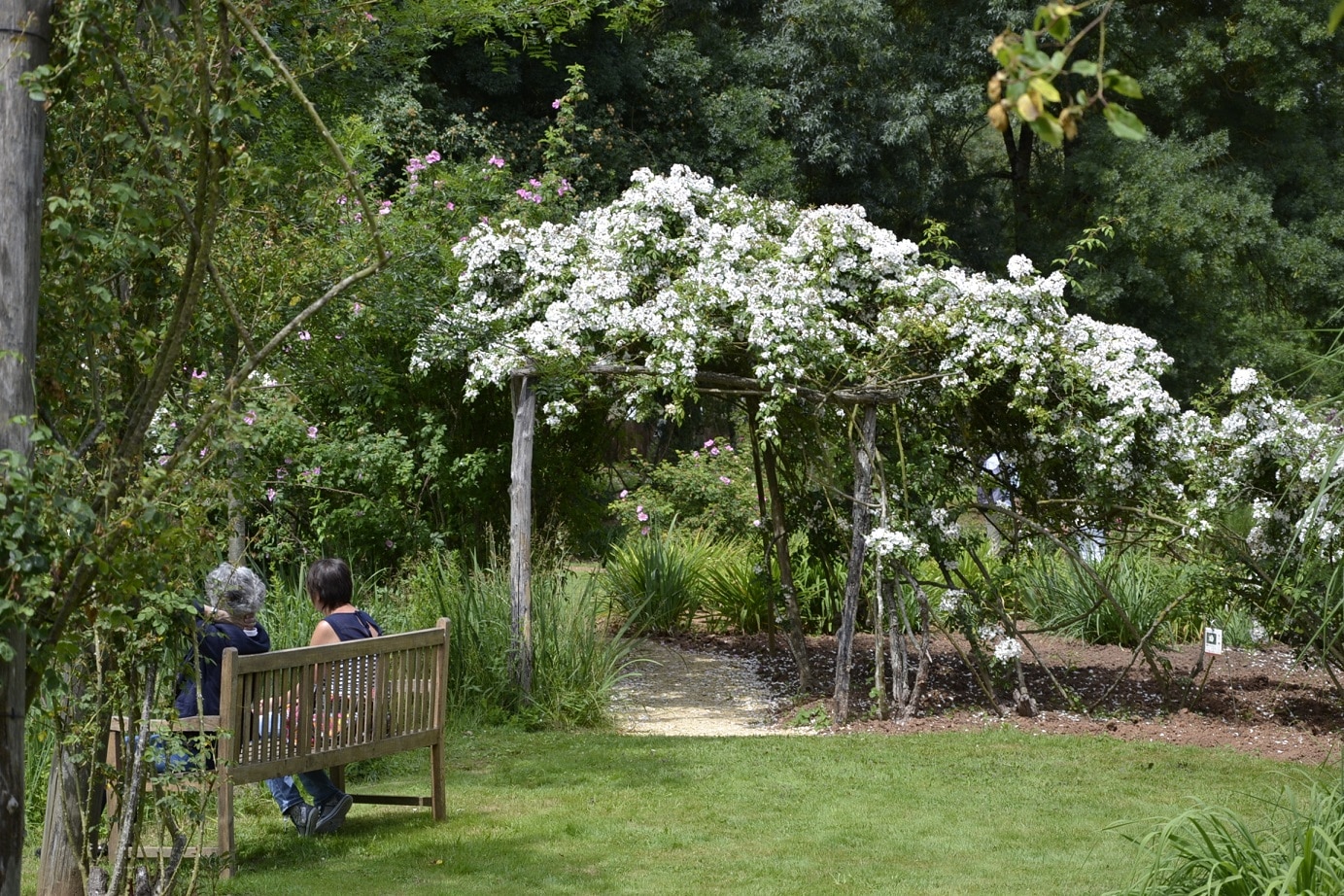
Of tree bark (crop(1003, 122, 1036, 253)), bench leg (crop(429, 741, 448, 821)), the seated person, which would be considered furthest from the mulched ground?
tree bark (crop(1003, 122, 1036, 253))

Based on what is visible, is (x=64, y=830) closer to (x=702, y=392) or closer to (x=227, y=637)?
(x=227, y=637)

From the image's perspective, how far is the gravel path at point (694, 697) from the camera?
29.9 ft

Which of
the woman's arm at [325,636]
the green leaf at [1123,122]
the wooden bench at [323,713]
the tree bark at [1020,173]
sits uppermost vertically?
the tree bark at [1020,173]

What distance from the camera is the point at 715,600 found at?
12617mm

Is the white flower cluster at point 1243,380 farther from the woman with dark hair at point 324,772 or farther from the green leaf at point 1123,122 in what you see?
the green leaf at point 1123,122

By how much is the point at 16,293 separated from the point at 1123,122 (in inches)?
89.2

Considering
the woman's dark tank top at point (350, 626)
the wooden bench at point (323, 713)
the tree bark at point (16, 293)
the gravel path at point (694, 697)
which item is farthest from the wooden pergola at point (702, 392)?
the tree bark at point (16, 293)

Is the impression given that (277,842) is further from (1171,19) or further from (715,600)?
(1171,19)

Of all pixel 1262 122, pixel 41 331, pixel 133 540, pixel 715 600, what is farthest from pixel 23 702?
pixel 1262 122

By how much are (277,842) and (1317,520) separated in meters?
5.46

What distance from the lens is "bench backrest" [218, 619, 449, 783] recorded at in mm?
5289

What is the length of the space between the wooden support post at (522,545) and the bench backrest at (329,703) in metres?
2.38

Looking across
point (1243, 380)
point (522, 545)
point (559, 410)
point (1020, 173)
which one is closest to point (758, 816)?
point (522, 545)

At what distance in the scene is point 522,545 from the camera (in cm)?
888
